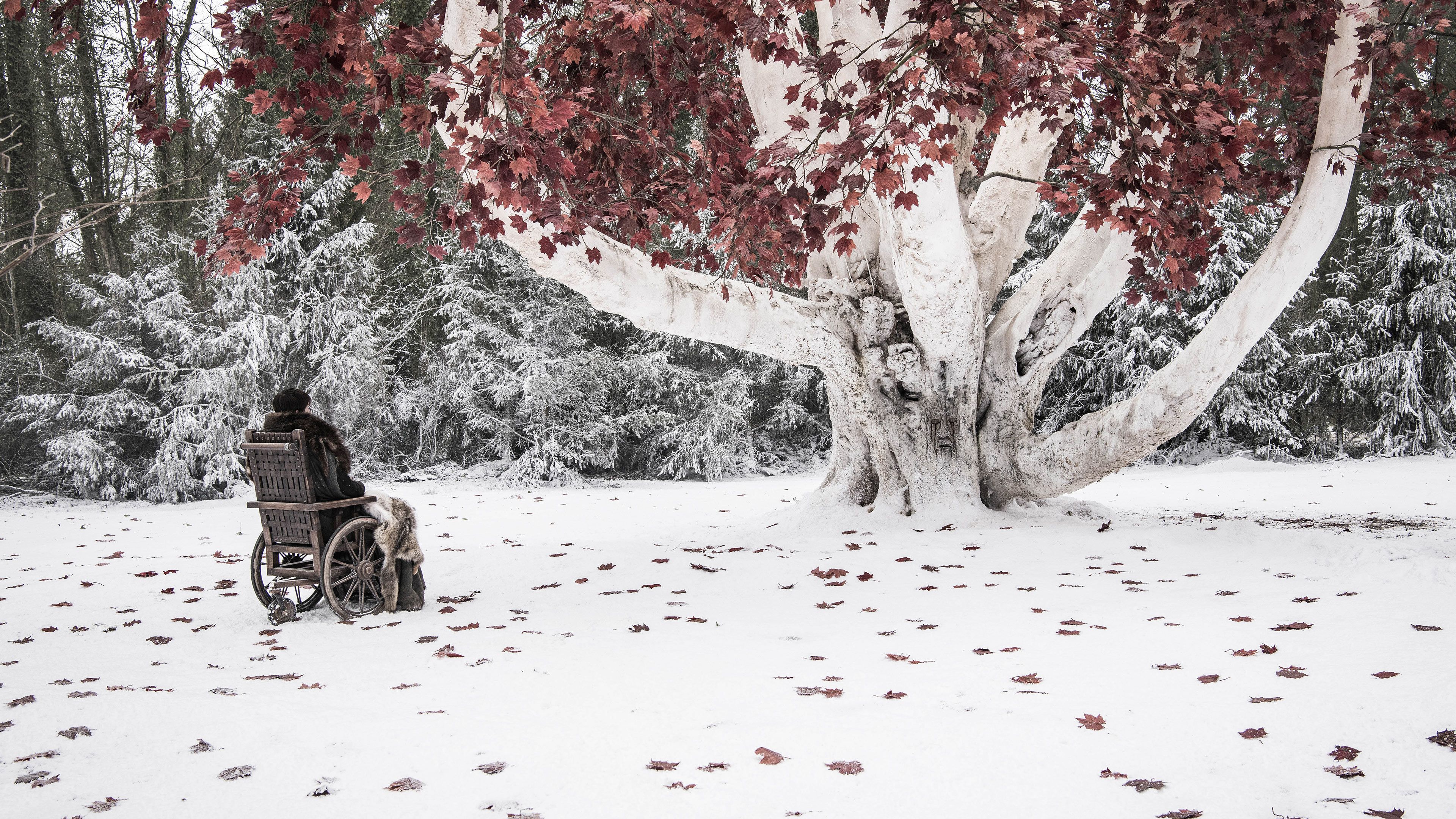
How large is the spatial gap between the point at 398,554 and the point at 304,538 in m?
0.47

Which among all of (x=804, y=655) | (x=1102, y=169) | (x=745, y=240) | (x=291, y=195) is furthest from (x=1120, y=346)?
(x=291, y=195)

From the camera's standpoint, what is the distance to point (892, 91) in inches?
170

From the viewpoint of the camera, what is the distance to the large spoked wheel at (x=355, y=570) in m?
4.67

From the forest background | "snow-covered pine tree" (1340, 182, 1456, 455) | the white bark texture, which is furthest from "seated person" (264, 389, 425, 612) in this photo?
"snow-covered pine tree" (1340, 182, 1456, 455)

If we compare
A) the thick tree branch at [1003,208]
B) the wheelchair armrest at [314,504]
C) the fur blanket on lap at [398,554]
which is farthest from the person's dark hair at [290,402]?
the thick tree branch at [1003,208]

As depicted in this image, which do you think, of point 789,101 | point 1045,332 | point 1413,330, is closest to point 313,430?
point 789,101

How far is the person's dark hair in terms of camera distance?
4703 millimetres

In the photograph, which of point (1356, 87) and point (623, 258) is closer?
point (1356, 87)

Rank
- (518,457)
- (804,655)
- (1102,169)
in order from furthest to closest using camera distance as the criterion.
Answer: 1. (518,457)
2. (1102,169)
3. (804,655)

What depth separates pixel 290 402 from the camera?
4730 mm

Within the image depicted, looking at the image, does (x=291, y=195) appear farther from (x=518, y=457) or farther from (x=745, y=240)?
(x=518, y=457)

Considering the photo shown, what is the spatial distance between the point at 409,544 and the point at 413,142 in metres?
9.23

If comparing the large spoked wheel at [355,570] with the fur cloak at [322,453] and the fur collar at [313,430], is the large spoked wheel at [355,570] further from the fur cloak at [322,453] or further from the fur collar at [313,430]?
the fur collar at [313,430]

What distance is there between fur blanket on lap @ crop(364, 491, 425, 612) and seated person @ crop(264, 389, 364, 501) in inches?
6.8
